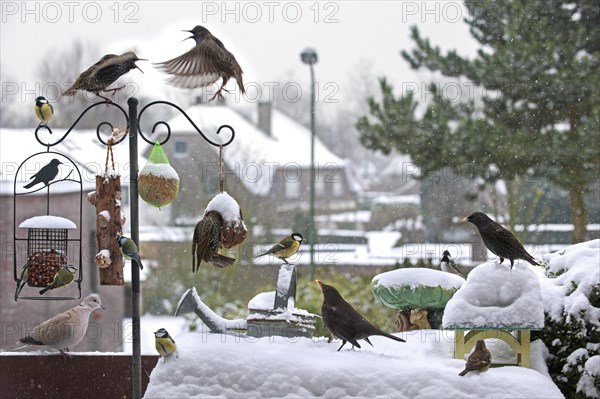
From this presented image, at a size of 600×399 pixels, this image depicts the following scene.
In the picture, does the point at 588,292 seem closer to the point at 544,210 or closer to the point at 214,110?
the point at 544,210

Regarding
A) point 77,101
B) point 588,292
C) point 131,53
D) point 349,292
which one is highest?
point 77,101

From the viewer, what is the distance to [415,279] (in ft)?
12.4

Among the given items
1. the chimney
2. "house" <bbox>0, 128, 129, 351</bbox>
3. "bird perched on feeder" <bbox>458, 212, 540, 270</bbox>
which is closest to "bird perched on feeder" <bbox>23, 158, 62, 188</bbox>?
"bird perched on feeder" <bbox>458, 212, 540, 270</bbox>

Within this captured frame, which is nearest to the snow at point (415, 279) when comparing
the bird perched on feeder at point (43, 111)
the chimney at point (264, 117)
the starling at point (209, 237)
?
the starling at point (209, 237)

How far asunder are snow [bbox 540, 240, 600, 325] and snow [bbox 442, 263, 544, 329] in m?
0.32

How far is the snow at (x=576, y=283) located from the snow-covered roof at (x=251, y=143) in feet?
21.5

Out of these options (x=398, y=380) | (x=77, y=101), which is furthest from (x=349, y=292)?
(x=77, y=101)

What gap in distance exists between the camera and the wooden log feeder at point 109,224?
316 centimetres

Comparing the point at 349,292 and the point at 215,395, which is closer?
the point at 215,395

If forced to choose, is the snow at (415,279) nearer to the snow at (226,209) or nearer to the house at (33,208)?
the snow at (226,209)

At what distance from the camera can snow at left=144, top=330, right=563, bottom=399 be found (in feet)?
9.89

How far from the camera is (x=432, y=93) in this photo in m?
8.49

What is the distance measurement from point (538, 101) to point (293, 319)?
18.8 ft

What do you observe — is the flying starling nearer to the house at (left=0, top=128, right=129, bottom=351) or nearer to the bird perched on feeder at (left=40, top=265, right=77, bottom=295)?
the bird perched on feeder at (left=40, top=265, right=77, bottom=295)
